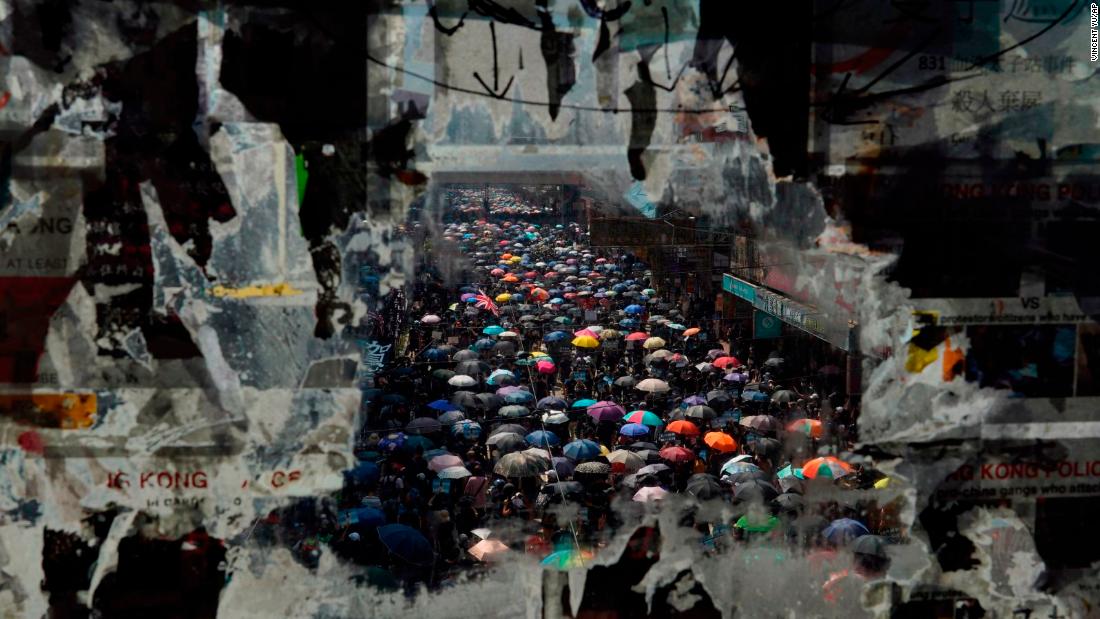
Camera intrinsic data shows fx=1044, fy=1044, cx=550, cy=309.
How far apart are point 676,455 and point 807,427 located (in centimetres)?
292

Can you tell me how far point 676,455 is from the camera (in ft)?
54.4

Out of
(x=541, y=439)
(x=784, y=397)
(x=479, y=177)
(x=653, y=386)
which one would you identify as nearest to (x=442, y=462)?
(x=541, y=439)

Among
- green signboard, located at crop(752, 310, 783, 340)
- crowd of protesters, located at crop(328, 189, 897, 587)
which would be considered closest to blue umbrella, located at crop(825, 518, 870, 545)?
crowd of protesters, located at crop(328, 189, 897, 587)

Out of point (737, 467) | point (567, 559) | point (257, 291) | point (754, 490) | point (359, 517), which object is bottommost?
point (737, 467)

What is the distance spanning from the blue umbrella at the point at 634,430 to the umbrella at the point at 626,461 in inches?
103

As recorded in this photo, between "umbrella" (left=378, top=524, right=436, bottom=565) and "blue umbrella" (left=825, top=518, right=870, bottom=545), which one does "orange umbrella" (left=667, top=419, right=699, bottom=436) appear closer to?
"umbrella" (left=378, top=524, right=436, bottom=565)

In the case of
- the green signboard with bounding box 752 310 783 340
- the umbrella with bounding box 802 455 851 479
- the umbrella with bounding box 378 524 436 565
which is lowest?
the green signboard with bounding box 752 310 783 340

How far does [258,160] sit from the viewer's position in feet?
17.5

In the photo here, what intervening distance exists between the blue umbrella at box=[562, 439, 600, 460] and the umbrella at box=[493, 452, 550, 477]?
3.70 feet

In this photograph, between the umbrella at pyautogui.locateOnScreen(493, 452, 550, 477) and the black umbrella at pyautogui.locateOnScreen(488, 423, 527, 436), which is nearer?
the umbrella at pyautogui.locateOnScreen(493, 452, 550, 477)

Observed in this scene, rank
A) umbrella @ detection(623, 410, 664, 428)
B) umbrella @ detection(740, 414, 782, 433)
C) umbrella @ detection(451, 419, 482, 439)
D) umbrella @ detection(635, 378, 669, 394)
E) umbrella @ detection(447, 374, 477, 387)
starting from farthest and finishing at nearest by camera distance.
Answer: umbrella @ detection(635, 378, 669, 394) < umbrella @ detection(447, 374, 477, 387) < umbrella @ detection(623, 410, 664, 428) < umbrella @ detection(740, 414, 782, 433) < umbrella @ detection(451, 419, 482, 439)

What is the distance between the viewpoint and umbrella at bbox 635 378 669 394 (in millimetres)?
22438

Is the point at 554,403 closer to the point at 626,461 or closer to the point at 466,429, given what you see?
the point at 466,429

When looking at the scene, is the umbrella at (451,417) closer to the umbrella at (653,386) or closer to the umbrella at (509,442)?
the umbrella at (509,442)
